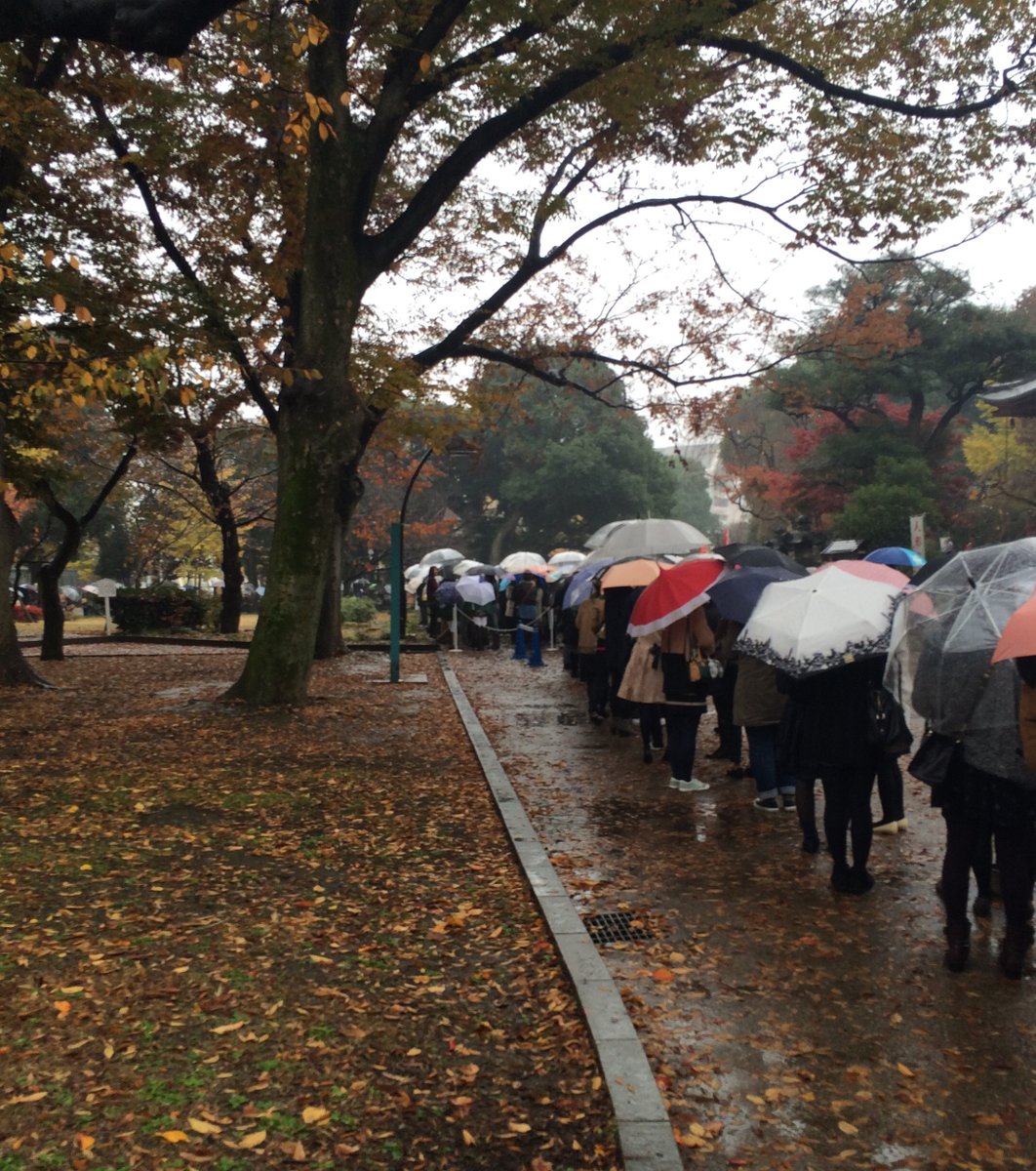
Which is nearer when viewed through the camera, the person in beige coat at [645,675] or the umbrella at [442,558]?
the person in beige coat at [645,675]

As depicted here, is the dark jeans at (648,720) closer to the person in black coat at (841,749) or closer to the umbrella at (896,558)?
the person in black coat at (841,749)

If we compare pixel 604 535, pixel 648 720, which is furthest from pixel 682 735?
pixel 604 535

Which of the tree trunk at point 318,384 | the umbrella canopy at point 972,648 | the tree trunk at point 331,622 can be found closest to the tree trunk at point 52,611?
the tree trunk at point 331,622

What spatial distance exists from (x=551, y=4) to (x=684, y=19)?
1.27 metres

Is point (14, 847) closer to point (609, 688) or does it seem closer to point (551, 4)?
point (609, 688)

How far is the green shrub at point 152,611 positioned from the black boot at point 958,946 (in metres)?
27.3

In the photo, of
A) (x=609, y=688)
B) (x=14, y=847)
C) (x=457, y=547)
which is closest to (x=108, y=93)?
(x=609, y=688)

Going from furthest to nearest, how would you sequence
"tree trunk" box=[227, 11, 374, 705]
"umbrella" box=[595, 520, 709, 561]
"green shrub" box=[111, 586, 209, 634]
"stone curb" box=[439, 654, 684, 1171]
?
"green shrub" box=[111, 586, 209, 634], "umbrella" box=[595, 520, 709, 561], "tree trunk" box=[227, 11, 374, 705], "stone curb" box=[439, 654, 684, 1171]

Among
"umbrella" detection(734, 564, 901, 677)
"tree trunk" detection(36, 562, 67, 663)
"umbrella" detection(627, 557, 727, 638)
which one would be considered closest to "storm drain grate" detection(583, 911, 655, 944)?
"umbrella" detection(734, 564, 901, 677)

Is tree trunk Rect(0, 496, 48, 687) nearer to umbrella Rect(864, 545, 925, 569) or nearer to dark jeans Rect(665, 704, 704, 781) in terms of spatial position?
dark jeans Rect(665, 704, 704, 781)

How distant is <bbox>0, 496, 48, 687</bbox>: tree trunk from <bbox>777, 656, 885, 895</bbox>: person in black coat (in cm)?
1141

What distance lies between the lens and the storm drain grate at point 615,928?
5.18m

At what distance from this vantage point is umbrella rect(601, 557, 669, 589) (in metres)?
10.1

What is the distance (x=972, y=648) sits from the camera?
4.28m
